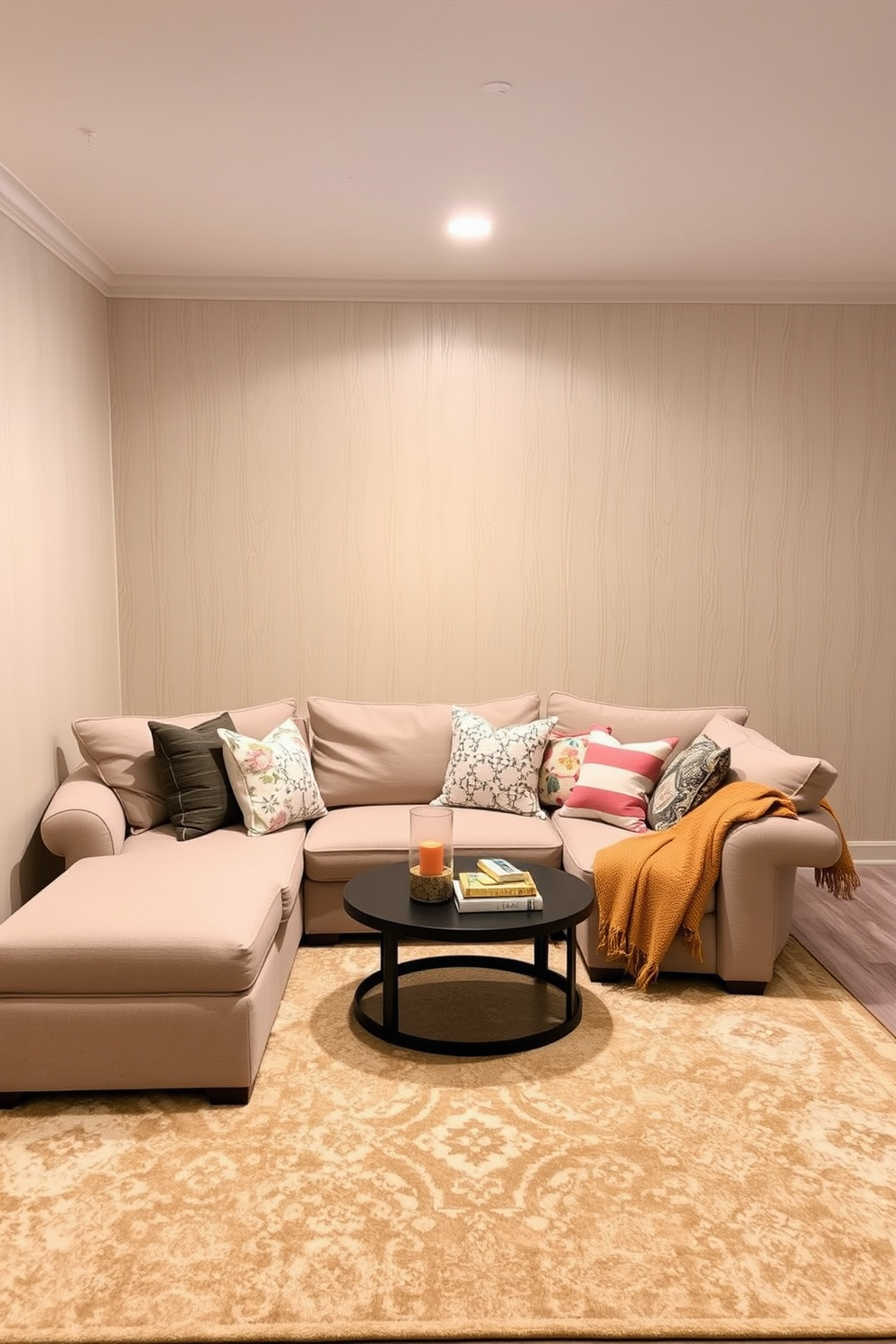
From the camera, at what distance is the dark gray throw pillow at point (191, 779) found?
3.96 meters

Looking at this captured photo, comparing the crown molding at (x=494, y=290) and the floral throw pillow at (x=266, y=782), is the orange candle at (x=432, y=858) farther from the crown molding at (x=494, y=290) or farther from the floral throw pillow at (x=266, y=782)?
the crown molding at (x=494, y=290)

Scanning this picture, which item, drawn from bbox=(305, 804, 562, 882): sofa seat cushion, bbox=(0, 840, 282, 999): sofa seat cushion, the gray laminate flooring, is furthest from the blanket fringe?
bbox=(0, 840, 282, 999): sofa seat cushion

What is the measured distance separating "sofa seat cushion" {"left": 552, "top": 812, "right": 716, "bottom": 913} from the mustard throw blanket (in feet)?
0.25

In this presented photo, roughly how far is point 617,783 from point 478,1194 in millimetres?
1992

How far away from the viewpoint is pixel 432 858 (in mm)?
3213

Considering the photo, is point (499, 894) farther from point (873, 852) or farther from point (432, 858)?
point (873, 852)

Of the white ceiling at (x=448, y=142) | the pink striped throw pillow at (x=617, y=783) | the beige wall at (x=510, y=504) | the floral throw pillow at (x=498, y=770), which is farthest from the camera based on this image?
the beige wall at (x=510, y=504)

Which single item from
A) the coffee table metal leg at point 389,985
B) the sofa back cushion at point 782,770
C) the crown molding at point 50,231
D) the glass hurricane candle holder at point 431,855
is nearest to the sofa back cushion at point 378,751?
the sofa back cushion at point 782,770

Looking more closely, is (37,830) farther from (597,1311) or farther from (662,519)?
(662,519)

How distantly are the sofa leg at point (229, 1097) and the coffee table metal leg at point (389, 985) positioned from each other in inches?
19.7

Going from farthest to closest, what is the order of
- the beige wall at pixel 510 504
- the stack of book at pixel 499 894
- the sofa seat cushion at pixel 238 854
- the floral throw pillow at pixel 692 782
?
the beige wall at pixel 510 504 < the floral throw pillow at pixel 692 782 < the sofa seat cushion at pixel 238 854 < the stack of book at pixel 499 894

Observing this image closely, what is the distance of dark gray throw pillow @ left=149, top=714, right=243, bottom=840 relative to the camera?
156 inches

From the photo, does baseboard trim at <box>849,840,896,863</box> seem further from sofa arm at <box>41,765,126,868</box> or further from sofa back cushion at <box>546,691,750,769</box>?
sofa arm at <box>41,765,126,868</box>

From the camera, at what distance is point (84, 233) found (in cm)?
421
